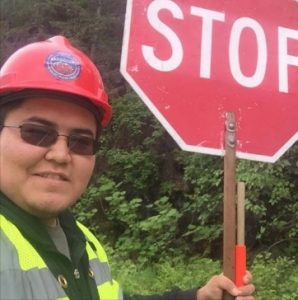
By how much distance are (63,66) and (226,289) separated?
85 cm

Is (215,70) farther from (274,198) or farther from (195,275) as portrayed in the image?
(274,198)

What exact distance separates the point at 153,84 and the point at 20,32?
401 inches

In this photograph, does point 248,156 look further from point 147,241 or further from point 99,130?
point 147,241

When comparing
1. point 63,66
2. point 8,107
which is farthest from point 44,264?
point 63,66

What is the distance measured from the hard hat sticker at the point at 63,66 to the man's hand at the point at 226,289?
2.57 feet

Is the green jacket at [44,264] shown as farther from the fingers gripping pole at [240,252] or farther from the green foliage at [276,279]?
the green foliage at [276,279]

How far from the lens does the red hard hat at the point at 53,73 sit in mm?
1588

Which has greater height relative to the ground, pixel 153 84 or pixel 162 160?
pixel 162 160

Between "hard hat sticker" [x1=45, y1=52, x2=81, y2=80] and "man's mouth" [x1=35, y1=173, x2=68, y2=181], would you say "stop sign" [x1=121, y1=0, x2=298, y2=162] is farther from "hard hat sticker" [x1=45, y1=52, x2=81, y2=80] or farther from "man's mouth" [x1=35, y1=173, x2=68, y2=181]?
"man's mouth" [x1=35, y1=173, x2=68, y2=181]

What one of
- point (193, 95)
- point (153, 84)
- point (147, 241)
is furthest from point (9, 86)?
point (147, 241)

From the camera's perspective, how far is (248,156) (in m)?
1.89

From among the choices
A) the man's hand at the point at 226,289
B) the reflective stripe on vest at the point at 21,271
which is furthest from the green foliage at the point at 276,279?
the reflective stripe on vest at the point at 21,271

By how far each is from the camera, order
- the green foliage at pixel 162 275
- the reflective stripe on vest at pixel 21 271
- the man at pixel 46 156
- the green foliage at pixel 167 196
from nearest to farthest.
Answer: the reflective stripe on vest at pixel 21 271
the man at pixel 46 156
the green foliage at pixel 162 275
the green foliage at pixel 167 196

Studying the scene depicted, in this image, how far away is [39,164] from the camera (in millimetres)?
1555
